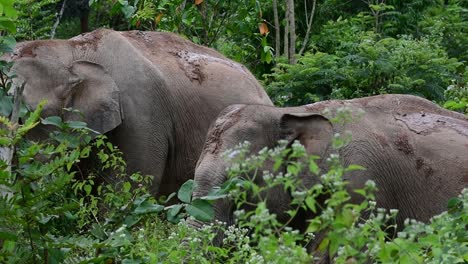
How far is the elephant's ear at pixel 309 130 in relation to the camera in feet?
22.6

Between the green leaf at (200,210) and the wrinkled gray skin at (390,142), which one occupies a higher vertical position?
the green leaf at (200,210)

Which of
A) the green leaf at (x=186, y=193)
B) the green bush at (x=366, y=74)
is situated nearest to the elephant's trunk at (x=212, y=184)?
the green leaf at (x=186, y=193)

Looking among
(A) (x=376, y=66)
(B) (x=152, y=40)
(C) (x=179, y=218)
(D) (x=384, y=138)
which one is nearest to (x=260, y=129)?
(D) (x=384, y=138)

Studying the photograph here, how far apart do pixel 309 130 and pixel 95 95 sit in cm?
241

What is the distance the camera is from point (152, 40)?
9.43 metres

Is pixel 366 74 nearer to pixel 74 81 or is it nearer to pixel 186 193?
pixel 74 81

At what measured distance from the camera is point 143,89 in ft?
29.6

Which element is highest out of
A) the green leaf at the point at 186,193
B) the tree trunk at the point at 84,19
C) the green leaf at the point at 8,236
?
the green leaf at the point at 186,193

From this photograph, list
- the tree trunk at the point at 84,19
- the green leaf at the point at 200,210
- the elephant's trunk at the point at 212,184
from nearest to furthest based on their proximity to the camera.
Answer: the green leaf at the point at 200,210, the elephant's trunk at the point at 212,184, the tree trunk at the point at 84,19

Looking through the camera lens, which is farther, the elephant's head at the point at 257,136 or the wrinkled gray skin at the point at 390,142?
the wrinkled gray skin at the point at 390,142

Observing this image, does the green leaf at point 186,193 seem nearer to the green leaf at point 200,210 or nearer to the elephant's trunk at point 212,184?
the green leaf at point 200,210

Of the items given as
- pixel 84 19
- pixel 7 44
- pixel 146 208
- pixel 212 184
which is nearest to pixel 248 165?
pixel 146 208

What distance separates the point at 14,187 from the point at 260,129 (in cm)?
273

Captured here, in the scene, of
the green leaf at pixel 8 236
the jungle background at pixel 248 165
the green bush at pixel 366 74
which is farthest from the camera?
the green bush at pixel 366 74
